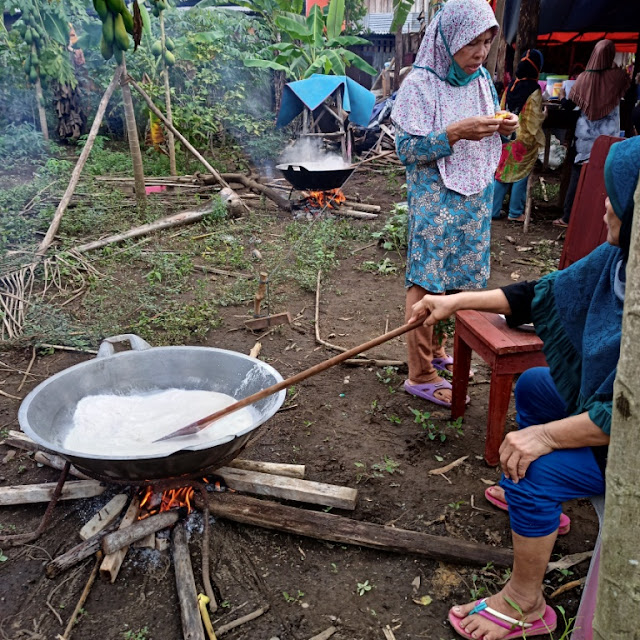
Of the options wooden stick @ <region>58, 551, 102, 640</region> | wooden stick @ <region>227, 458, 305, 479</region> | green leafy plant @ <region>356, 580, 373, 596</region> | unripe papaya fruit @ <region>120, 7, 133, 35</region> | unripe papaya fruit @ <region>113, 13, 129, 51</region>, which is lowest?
green leafy plant @ <region>356, 580, 373, 596</region>

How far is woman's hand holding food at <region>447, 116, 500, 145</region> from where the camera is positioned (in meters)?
2.75

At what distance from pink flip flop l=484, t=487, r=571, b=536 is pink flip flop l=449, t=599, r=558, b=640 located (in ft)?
1.62

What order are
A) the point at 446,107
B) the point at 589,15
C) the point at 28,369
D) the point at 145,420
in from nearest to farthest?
the point at 145,420
the point at 446,107
the point at 28,369
the point at 589,15

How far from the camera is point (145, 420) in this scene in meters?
2.62

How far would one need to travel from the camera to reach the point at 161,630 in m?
2.01

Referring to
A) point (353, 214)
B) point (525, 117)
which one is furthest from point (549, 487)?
point (353, 214)

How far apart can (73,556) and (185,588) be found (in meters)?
0.49

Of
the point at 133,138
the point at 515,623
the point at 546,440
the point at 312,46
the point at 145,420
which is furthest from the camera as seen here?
the point at 312,46

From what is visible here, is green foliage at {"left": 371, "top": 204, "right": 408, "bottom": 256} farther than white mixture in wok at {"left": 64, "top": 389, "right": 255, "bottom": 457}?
Yes

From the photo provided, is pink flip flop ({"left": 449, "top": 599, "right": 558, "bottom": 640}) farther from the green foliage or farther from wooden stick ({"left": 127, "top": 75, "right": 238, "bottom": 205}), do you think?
wooden stick ({"left": 127, "top": 75, "right": 238, "bottom": 205})

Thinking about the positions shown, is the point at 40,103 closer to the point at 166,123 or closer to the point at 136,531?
the point at 166,123

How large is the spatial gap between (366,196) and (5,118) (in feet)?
24.4

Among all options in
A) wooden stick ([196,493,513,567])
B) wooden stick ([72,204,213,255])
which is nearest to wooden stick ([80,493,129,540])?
wooden stick ([196,493,513,567])

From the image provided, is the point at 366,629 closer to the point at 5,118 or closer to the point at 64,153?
the point at 64,153
